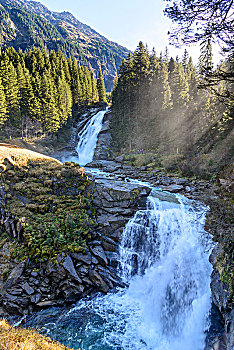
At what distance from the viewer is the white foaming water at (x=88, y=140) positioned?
33.9 meters

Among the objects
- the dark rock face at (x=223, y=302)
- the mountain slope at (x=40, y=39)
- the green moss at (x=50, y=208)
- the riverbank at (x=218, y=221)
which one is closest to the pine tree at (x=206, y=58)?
the riverbank at (x=218, y=221)

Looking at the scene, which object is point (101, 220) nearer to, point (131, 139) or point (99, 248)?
point (99, 248)

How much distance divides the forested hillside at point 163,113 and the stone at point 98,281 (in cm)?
1676

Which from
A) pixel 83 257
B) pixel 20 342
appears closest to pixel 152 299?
Answer: pixel 83 257

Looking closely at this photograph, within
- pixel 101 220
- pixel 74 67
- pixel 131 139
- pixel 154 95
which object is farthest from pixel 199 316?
pixel 74 67

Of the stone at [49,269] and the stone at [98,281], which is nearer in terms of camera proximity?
the stone at [49,269]

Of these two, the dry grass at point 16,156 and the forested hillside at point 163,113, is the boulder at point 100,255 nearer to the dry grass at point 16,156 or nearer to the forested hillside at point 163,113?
the dry grass at point 16,156

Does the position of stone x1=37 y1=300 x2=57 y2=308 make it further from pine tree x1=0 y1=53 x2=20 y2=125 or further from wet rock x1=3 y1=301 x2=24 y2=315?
pine tree x1=0 y1=53 x2=20 y2=125

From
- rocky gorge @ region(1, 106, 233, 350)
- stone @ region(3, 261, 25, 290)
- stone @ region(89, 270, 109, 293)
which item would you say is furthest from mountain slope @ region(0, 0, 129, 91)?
stone @ region(89, 270, 109, 293)

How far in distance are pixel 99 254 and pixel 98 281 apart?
1.23 m

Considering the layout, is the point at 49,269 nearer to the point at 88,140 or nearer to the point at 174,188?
the point at 174,188

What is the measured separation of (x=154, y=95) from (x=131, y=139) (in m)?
9.91

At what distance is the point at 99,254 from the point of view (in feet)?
31.3

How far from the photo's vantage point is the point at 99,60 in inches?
7082
